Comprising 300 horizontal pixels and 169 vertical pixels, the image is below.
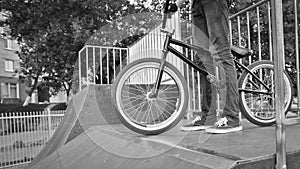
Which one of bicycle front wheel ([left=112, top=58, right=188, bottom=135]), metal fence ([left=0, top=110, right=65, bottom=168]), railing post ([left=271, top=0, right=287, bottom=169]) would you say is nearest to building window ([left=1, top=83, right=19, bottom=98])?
metal fence ([left=0, top=110, right=65, bottom=168])

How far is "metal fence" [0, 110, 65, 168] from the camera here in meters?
7.88

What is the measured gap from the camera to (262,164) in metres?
1.22

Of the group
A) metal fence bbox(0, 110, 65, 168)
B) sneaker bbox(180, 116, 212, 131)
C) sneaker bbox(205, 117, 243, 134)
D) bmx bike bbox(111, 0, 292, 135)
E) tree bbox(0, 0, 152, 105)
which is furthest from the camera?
tree bbox(0, 0, 152, 105)

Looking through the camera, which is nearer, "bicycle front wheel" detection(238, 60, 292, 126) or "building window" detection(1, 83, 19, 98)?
"bicycle front wheel" detection(238, 60, 292, 126)

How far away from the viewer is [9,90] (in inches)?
983

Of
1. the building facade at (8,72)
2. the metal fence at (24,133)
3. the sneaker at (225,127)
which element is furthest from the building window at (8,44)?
the sneaker at (225,127)

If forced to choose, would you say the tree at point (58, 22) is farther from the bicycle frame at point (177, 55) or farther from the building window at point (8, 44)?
the building window at point (8, 44)

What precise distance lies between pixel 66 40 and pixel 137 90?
8.72 m

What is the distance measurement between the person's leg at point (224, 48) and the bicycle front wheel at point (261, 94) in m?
0.30

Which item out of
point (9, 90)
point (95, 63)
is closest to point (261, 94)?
point (95, 63)

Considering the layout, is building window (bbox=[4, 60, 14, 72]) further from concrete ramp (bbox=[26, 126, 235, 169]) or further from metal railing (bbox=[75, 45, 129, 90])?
concrete ramp (bbox=[26, 126, 235, 169])

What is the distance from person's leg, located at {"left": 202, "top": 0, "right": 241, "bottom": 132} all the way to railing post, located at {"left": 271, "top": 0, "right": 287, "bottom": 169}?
705 mm

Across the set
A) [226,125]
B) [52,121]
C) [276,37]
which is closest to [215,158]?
[276,37]

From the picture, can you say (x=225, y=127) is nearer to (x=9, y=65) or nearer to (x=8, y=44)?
(x=8, y=44)
